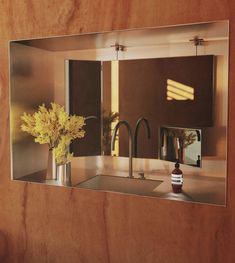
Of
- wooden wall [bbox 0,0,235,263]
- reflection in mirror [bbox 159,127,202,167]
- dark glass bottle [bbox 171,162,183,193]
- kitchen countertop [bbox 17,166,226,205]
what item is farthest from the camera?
reflection in mirror [bbox 159,127,202,167]

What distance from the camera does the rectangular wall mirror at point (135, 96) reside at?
1.44m

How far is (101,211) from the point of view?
1.34 metres

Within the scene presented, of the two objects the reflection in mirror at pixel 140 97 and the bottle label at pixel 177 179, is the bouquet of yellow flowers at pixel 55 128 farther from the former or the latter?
the bottle label at pixel 177 179

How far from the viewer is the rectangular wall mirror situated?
1444 millimetres

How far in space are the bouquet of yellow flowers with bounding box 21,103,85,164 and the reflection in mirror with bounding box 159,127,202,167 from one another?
1.25 feet

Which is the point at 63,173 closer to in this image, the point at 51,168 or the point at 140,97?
the point at 51,168

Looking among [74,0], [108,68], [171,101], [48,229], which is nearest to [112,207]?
[48,229]

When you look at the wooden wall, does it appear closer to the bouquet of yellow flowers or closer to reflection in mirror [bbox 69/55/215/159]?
the bouquet of yellow flowers

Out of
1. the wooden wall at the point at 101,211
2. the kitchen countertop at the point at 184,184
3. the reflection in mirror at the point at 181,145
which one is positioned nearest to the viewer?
the wooden wall at the point at 101,211

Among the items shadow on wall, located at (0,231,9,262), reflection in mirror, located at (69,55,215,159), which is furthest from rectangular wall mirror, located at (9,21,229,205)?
shadow on wall, located at (0,231,9,262)

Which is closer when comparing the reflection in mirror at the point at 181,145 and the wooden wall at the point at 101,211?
the wooden wall at the point at 101,211

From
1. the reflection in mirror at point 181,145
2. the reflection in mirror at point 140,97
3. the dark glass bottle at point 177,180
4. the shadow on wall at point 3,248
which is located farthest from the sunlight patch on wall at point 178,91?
the shadow on wall at point 3,248

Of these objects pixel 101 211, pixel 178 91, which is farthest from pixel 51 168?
pixel 178 91

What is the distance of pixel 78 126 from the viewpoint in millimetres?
1575
